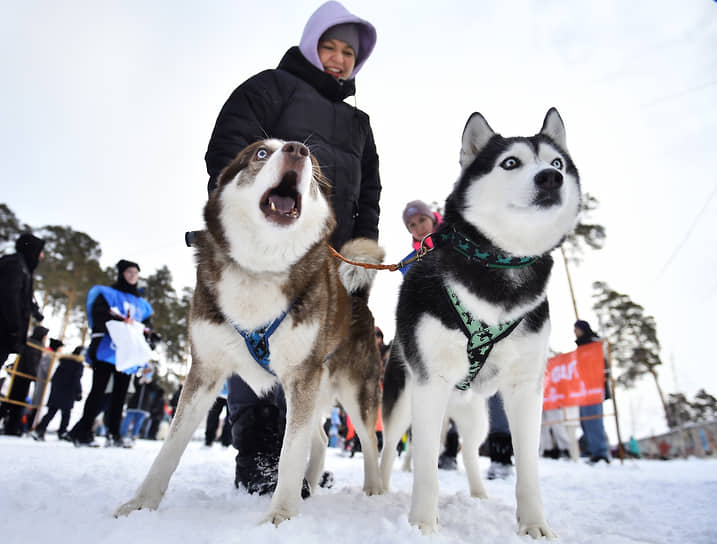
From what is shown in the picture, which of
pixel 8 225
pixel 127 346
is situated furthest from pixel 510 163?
pixel 8 225

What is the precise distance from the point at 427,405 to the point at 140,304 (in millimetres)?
6014

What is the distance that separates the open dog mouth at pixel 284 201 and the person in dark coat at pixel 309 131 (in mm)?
575

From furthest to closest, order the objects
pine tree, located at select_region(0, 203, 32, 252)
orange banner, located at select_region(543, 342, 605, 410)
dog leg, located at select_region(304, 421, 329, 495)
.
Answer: pine tree, located at select_region(0, 203, 32, 252)
orange banner, located at select_region(543, 342, 605, 410)
dog leg, located at select_region(304, 421, 329, 495)

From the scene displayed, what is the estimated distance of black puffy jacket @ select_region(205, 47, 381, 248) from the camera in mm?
2606

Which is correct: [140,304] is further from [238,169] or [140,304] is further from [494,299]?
[494,299]

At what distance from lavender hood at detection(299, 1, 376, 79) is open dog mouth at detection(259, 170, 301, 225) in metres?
1.44

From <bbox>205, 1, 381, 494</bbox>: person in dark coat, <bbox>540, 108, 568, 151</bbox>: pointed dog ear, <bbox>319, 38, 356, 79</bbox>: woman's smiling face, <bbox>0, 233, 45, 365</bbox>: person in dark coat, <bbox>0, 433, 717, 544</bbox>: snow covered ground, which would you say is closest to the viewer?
<bbox>0, 433, 717, 544</bbox>: snow covered ground

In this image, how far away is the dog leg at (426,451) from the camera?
1.73 meters

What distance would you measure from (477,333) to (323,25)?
246 cm

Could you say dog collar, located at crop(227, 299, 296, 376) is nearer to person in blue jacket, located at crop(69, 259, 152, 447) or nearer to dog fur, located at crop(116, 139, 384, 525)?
dog fur, located at crop(116, 139, 384, 525)

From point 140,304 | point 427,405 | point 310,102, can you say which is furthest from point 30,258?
point 427,405

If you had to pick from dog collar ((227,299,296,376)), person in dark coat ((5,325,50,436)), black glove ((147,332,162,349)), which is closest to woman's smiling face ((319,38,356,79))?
dog collar ((227,299,296,376))

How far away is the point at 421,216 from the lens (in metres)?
4.90

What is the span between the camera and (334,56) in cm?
319
